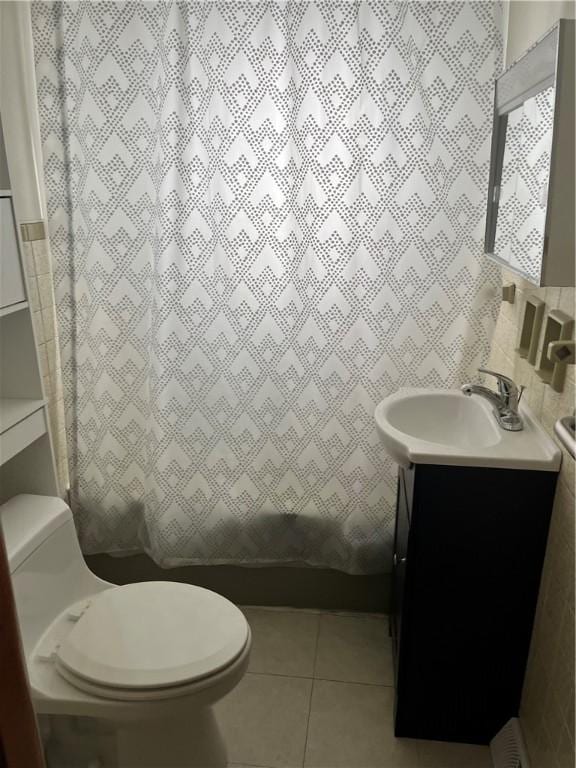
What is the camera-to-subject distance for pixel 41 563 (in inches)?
63.1

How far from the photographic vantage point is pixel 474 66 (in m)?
1.69

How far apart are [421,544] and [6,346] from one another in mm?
1228

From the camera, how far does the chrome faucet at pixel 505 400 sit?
5.18 ft

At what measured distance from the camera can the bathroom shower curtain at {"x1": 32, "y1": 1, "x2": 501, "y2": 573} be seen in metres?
1.74

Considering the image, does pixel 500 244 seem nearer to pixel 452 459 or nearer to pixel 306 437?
pixel 452 459

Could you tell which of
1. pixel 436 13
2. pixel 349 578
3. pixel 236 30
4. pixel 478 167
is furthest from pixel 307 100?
pixel 349 578

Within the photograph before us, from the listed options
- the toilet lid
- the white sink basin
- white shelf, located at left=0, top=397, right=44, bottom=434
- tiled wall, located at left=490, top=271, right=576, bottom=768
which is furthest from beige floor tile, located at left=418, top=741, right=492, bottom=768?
white shelf, located at left=0, top=397, right=44, bottom=434

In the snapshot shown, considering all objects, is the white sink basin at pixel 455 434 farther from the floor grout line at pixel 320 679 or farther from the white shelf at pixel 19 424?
the white shelf at pixel 19 424

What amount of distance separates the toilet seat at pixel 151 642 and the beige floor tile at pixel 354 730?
0.52 metres

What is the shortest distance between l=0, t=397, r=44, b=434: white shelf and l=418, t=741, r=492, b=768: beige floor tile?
4.76 ft

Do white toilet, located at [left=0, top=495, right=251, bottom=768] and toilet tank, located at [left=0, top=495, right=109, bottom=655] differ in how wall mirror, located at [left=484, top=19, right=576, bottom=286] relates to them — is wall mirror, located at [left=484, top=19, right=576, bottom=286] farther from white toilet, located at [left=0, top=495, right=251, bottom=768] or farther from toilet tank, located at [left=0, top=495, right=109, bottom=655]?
toilet tank, located at [left=0, top=495, right=109, bottom=655]

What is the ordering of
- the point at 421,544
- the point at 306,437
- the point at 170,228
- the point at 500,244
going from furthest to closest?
the point at 306,437
the point at 170,228
the point at 500,244
the point at 421,544

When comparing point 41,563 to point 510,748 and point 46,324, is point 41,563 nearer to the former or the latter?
point 46,324

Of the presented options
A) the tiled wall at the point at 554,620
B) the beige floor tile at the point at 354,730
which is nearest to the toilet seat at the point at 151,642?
the beige floor tile at the point at 354,730
